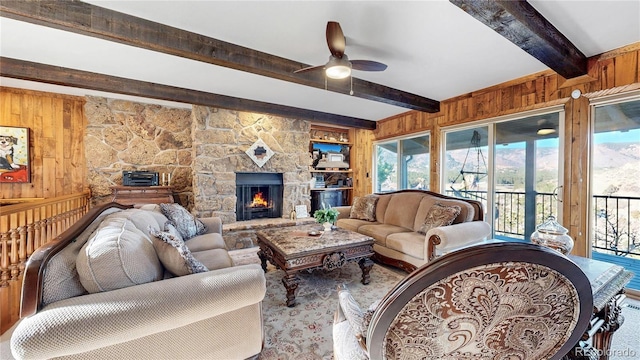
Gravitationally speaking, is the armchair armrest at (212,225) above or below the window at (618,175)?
below

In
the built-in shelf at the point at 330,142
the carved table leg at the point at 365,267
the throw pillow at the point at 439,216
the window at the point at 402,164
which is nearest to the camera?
the carved table leg at the point at 365,267

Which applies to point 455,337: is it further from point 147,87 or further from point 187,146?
point 187,146

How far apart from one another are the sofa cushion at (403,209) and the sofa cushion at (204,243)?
8.35ft

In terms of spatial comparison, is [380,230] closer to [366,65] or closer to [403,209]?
[403,209]

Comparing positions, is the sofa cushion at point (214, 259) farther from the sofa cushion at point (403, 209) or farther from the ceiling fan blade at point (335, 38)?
the sofa cushion at point (403, 209)

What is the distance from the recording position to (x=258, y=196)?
4.82 m

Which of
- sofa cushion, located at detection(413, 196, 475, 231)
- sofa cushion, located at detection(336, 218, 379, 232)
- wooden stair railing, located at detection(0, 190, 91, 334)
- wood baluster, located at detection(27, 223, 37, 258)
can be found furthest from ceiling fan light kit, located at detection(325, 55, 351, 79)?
wood baluster, located at detection(27, 223, 37, 258)

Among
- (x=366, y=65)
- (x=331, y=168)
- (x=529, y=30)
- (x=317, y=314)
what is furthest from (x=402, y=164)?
(x=317, y=314)

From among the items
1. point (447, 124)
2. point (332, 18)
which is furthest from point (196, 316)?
point (447, 124)

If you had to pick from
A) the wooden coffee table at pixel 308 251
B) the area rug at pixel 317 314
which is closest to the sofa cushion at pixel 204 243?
the wooden coffee table at pixel 308 251

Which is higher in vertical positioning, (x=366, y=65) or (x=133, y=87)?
(x=133, y=87)

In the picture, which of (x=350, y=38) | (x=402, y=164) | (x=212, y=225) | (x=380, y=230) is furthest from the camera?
(x=402, y=164)

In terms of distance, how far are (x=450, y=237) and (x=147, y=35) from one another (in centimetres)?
348

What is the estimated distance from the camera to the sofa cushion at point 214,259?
2021 millimetres
